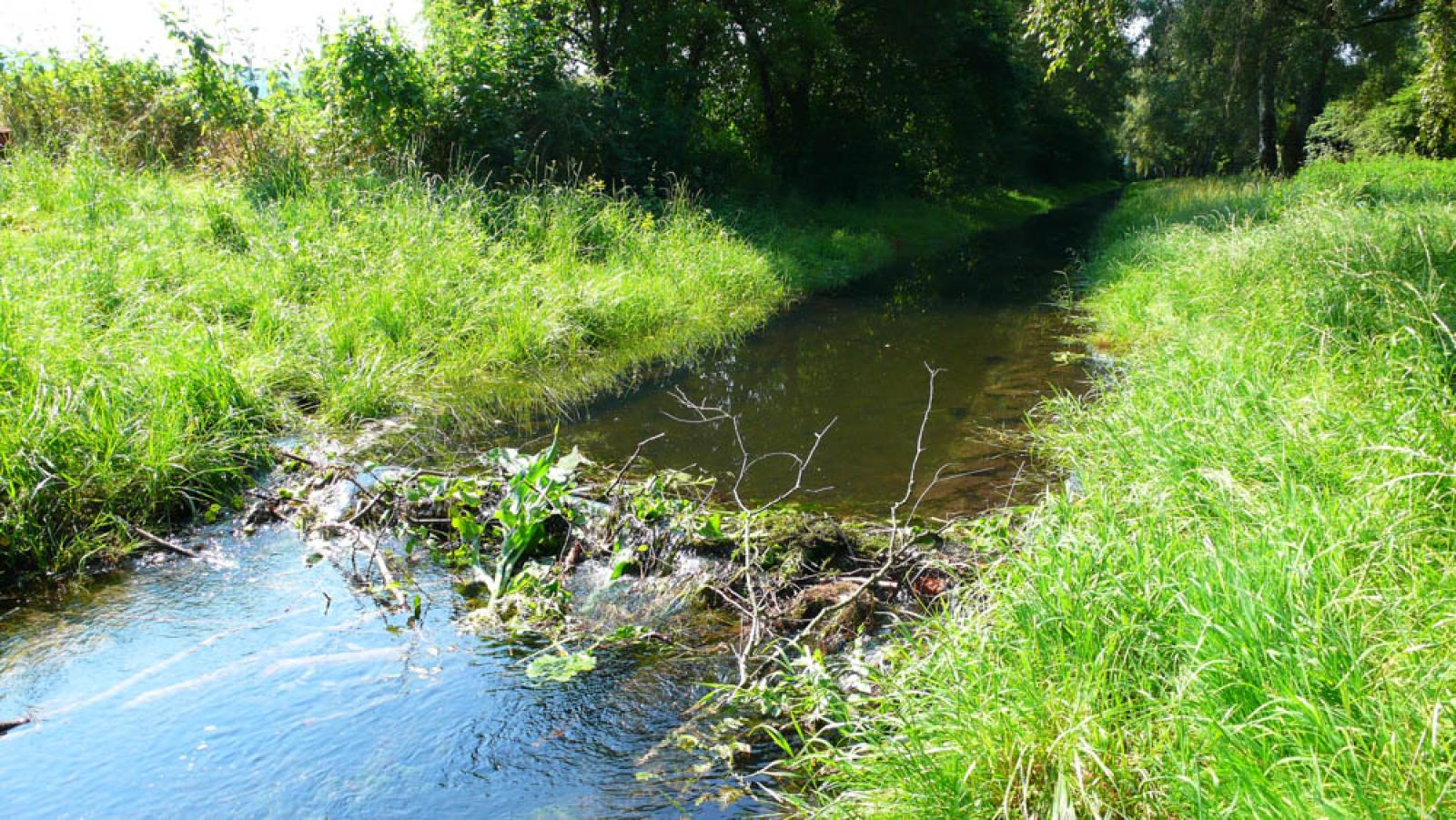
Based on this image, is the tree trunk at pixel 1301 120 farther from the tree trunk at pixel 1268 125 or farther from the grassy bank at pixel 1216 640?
the grassy bank at pixel 1216 640

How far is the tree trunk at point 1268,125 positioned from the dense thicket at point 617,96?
20.2 ft

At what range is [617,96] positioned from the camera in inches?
632

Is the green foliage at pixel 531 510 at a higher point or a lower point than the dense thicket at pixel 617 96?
lower

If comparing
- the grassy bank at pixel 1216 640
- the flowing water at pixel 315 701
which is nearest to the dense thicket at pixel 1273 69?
the grassy bank at pixel 1216 640

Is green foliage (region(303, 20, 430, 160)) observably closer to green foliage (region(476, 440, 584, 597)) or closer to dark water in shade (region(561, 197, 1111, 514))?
dark water in shade (region(561, 197, 1111, 514))

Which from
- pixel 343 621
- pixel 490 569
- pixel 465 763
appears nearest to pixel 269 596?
pixel 343 621

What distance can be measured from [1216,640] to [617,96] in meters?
15.3

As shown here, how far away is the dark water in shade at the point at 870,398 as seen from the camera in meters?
5.62

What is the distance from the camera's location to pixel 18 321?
5.37 m

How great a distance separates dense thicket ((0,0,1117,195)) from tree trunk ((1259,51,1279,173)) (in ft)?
20.2

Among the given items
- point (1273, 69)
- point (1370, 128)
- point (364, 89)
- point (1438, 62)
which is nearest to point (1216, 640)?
point (364, 89)

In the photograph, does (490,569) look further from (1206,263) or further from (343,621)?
(1206,263)

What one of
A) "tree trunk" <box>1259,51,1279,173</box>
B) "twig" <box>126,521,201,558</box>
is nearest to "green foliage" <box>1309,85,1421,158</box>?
"tree trunk" <box>1259,51,1279,173</box>

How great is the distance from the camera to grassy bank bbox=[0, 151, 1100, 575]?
185 inches
